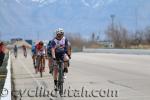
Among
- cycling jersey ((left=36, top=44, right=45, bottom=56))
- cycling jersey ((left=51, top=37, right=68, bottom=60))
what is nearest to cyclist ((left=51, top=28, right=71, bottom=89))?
cycling jersey ((left=51, top=37, right=68, bottom=60))

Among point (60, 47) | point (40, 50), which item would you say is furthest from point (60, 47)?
point (40, 50)

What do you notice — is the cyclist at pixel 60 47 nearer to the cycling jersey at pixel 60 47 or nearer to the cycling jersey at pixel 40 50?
the cycling jersey at pixel 60 47

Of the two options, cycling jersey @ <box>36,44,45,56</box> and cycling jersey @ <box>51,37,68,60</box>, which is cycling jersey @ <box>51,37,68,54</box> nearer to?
cycling jersey @ <box>51,37,68,60</box>

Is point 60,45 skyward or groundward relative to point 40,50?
skyward

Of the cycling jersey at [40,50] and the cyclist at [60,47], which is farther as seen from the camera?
the cycling jersey at [40,50]

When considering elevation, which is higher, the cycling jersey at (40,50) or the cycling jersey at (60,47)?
the cycling jersey at (60,47)

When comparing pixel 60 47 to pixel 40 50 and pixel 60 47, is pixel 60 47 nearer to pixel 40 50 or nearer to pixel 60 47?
pixel 60 47

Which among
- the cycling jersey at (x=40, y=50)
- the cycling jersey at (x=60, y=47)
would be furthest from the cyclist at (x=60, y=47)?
the cycling jersey at (x=40, y=50)

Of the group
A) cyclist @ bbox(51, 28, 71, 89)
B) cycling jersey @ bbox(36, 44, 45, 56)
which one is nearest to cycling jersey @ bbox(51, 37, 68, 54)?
cyclist @ bbox(51, 28, 71, 89)

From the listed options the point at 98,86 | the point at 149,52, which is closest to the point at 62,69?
the point at 98,86

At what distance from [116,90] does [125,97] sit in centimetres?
228

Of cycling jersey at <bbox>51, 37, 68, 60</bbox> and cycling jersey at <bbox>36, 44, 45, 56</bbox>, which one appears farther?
cycling jersey at <bbox>36, 44, 45, 56</bbox>

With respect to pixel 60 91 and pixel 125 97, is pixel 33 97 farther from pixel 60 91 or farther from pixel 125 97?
pixel 125 97

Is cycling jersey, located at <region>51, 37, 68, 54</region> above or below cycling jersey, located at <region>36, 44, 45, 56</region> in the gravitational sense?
above
